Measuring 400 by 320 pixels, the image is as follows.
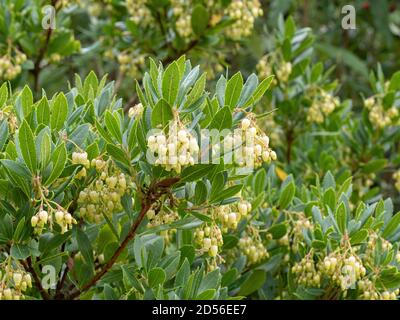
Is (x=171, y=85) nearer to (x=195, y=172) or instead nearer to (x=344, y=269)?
(x=195, y=172)

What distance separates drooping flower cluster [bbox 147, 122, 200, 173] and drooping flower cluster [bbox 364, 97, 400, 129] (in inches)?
60.4

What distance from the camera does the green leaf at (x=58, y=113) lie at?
5.56 ft

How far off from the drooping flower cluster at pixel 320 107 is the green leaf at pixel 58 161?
157cm

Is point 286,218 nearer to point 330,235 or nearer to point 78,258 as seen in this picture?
point 330,235

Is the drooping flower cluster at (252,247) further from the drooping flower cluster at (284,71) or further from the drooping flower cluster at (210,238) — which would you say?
the drooping flower cluster at (284,71)

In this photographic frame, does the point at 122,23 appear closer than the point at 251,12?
No

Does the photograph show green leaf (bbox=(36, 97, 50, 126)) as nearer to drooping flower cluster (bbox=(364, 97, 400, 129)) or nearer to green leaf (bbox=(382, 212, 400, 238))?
green leaf (bbox=(382, 212, 400, 238))

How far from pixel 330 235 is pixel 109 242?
0.55 meters

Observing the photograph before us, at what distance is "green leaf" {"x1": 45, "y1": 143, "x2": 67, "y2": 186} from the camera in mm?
1544

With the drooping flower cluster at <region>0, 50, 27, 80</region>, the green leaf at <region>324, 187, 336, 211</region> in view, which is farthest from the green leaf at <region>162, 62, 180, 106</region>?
the drooping flower cluster at <region>0, 50, 27, 80</region>

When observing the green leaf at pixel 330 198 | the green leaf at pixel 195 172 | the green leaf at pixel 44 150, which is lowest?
the green leaf at pixel 330 198

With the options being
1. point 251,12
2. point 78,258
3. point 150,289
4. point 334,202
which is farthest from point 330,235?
point 251,12

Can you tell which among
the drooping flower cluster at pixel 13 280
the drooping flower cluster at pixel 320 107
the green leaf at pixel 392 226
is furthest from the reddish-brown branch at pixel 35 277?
the drooping flower cluster at pixel 320 107
